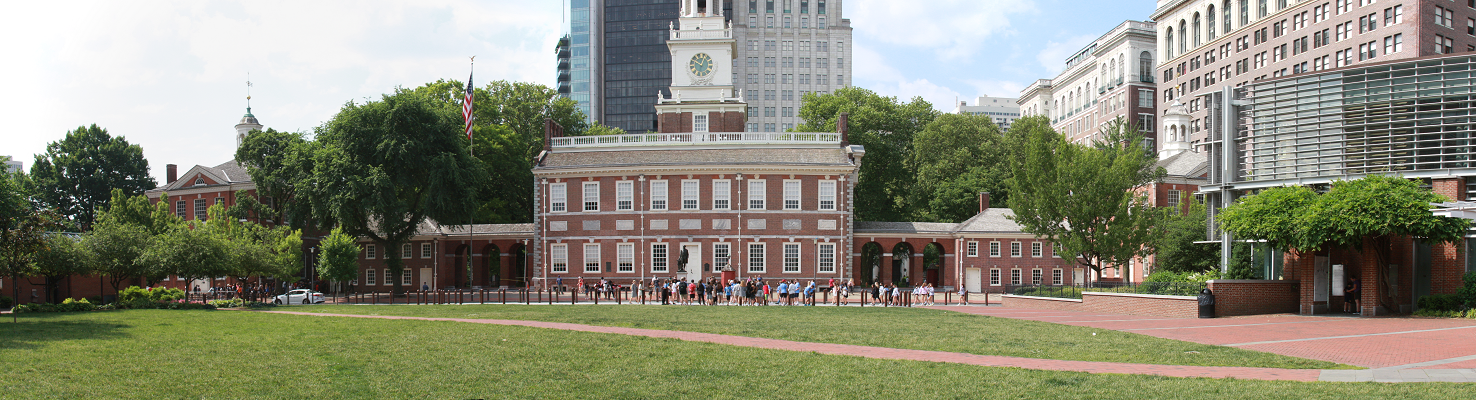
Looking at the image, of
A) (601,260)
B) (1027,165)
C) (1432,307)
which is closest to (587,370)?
(1432,307)

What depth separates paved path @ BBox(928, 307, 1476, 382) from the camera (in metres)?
14.3

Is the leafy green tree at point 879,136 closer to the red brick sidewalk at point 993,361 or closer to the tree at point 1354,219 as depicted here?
the tree at point 1354,219

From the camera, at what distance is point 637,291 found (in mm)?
45250

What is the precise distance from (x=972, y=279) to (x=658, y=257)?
57.0 feet

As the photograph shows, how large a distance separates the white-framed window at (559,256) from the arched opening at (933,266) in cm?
1936

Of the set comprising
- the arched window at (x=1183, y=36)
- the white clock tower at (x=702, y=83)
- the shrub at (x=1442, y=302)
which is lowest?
the shrub at (x=1442, y=302)

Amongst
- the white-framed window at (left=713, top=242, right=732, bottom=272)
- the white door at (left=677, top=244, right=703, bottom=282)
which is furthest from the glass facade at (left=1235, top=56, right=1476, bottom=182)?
the white door at (left=677, top=244, right=703, bottom=282)

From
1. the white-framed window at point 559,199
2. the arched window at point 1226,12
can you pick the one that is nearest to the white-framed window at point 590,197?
the white-framed window at point 559,199

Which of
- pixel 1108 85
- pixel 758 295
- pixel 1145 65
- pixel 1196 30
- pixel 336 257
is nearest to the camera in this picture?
pixel 758 295

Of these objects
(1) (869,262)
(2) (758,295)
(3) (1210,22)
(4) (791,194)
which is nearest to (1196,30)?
(3) (1210,22)

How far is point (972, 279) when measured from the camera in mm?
55375

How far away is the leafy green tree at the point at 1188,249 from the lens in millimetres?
40281

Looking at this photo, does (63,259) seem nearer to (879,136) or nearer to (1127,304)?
(1127,304)

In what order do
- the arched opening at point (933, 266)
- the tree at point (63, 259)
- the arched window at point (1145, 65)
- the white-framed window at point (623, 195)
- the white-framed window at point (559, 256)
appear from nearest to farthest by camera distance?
1. the tree at point (63, 259)
2. the white-framed window at point (623, 195)
3. the white-framed window at point (559, 256)
4. the arched opening at point (933, 266)
5. the arched window at point (1145, 65)
